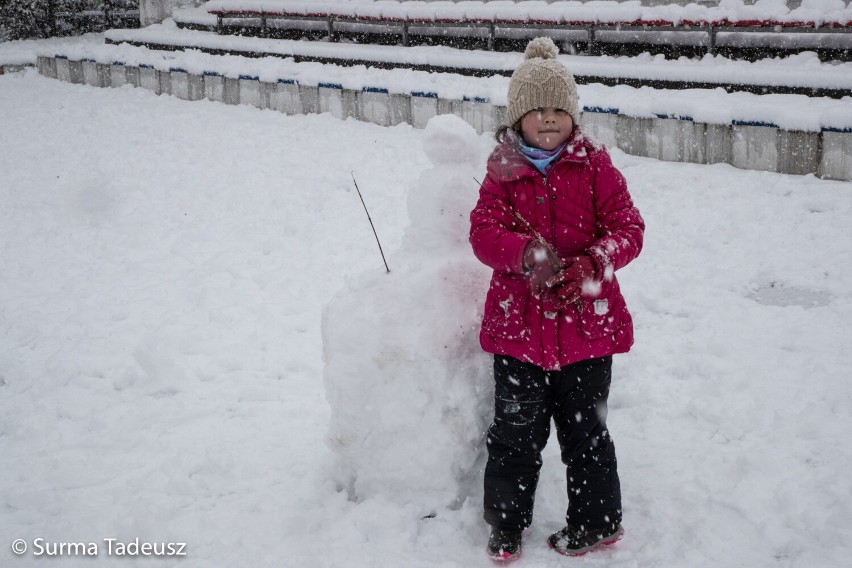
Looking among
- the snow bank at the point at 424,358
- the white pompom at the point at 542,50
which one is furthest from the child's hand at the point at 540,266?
the white pompom at the point at 542,50

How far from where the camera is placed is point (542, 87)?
2344 mm

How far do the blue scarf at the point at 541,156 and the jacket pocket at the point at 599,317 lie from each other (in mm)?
464

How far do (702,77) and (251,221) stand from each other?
505 centimetres

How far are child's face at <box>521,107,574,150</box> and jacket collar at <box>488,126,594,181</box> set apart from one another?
4 centimetres

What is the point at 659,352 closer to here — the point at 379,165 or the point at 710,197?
the point at 710,197

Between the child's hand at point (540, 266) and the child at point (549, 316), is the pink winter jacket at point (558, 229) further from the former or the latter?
the child's hand at point (540, 266)

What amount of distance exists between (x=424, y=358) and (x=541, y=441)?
0.51 meters

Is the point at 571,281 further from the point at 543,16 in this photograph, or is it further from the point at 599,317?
the point at 543,16

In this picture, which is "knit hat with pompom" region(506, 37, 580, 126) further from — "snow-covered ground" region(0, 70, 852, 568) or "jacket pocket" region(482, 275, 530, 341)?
"jacket pocket" region(482, 275, 530, 341)

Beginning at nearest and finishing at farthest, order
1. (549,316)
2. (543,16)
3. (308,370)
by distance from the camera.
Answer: (549,316)
(308,370)
(543,16)

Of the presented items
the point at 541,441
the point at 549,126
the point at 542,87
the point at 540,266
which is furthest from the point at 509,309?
the point at 542,87

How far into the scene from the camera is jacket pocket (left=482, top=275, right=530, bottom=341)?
7.77ft

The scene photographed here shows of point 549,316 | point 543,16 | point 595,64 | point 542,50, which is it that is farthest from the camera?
point 543,16

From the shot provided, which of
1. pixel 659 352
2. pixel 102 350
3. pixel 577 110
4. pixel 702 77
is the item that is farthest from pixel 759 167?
pixel 102 350
